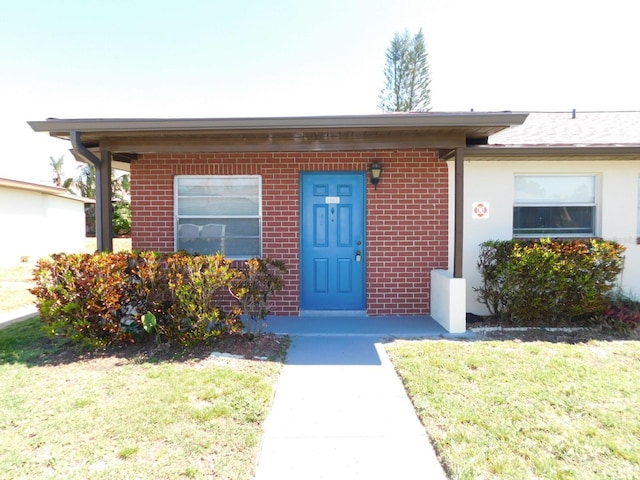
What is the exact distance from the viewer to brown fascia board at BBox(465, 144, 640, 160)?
5.41 m

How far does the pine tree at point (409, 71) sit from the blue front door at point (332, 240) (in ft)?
80.4

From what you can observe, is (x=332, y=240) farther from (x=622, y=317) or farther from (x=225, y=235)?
(x=622, y=317)

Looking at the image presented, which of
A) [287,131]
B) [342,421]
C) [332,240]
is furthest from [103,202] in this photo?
[342,421]

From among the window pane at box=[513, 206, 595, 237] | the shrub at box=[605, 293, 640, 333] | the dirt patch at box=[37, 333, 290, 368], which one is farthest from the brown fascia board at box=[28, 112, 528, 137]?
the shrub at box=[605, 293, 640, 333]

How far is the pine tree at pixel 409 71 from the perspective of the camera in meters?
28.5

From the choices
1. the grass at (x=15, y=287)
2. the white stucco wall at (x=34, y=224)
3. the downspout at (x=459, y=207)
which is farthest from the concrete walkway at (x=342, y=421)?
the white stucco wall at (x=34, y=224)

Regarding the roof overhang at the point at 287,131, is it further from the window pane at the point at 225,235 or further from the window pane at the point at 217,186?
the window pane at the point at 225,235

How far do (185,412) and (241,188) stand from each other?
382cm

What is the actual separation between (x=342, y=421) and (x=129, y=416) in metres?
1.68

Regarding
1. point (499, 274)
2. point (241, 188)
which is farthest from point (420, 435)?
point (241, 188)

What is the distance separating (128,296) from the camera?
14.8 feet

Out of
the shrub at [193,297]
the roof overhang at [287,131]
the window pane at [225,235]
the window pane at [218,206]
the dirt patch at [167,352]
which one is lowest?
the dirt patch at [167,352]

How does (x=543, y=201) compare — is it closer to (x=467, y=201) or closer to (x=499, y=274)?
(x=467, y=201)

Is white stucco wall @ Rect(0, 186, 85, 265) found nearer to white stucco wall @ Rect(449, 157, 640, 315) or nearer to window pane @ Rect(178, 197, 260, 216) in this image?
window pane @ Rect(178, 197, 260, 216)
